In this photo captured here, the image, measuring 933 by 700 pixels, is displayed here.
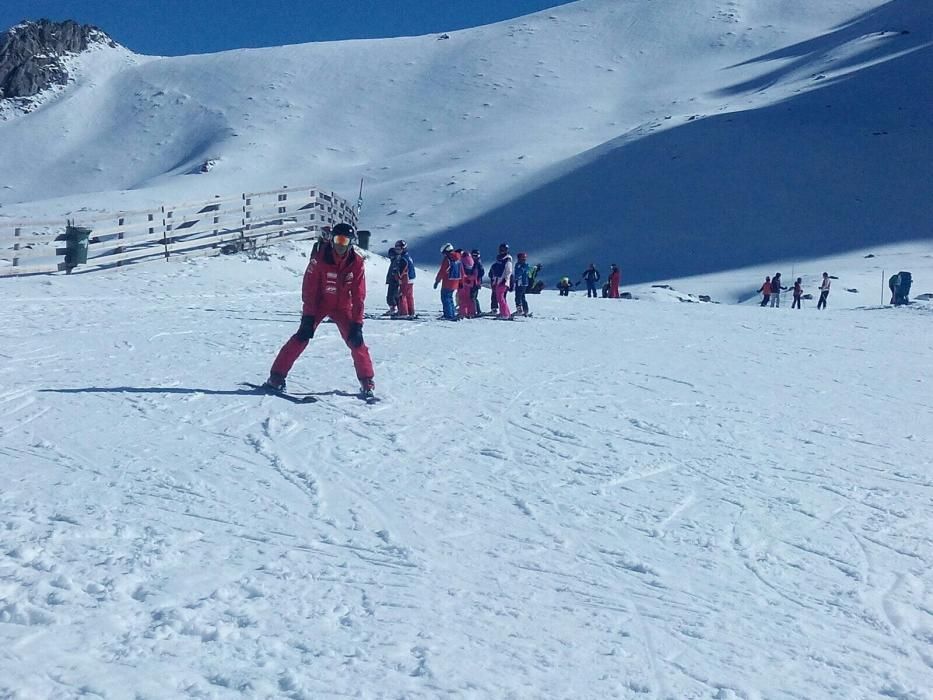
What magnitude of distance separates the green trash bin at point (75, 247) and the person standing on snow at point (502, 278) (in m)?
8.14

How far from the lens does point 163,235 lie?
2094cm

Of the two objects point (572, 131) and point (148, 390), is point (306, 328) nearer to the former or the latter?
point (148, 390)

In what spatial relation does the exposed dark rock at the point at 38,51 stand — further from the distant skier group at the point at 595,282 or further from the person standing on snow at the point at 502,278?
the person standing on snow at the point at 502,278

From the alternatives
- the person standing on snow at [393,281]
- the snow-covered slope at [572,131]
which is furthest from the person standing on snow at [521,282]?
the snow-covered slope at [572,131]

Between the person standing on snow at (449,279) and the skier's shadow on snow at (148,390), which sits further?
the person standing on snow at (449,279)

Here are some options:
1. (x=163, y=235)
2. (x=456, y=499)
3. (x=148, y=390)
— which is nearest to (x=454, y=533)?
(x=456, y=499)

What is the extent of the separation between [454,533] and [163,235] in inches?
690

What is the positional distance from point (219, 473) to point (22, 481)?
1.12 m

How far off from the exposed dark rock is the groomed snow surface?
386 feet

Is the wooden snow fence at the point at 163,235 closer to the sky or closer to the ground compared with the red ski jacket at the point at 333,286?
closer to the sky

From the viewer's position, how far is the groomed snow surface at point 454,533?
3635mm

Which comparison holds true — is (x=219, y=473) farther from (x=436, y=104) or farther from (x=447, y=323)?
(x=436, y=104)

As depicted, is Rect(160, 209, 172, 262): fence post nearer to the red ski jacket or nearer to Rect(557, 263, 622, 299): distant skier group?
Rect(557, 263, 622, 299): distant skier group

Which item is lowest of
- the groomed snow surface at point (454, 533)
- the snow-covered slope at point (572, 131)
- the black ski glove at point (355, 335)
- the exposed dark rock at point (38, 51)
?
the groomed snow surface at point (454, 533)
